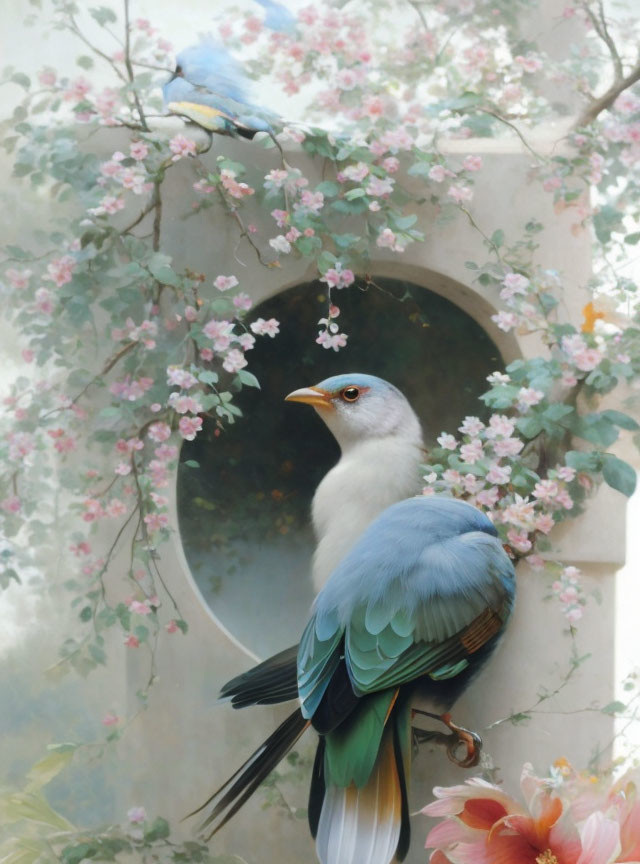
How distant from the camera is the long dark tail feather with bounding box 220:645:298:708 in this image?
4.17ft

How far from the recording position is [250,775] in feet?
4.18

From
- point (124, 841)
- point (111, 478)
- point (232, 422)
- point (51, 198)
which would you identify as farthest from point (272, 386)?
point (124, 841)

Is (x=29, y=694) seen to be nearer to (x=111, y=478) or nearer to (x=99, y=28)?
(x=111, y=478)

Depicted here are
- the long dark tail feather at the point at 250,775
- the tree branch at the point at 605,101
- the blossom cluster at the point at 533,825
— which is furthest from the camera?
the tree branch at the point at 605,101

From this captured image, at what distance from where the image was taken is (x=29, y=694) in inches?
51.3

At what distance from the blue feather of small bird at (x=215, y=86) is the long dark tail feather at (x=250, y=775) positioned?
720mm

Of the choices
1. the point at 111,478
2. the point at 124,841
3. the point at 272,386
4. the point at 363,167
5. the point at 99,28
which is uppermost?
the point at 99,28

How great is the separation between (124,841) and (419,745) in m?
0.37

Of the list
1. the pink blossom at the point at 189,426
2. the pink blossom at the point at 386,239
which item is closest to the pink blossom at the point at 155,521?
the pink blossom at the point at 189,426

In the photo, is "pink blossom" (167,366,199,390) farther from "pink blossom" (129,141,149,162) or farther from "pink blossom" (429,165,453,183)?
"pink blossom" (429,165,453,183)

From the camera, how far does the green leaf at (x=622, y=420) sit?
1324 mm

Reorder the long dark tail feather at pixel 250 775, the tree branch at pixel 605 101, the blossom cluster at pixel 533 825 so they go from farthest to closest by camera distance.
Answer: the tree branch at pixel 605 101
the long dark tail feather at pixel 250 775
the blossom cluster at pixel 533 825

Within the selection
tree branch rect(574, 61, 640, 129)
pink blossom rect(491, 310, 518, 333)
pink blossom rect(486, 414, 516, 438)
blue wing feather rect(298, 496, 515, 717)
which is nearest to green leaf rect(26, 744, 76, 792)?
blue wing feather rect(298, 496, 515, 717)

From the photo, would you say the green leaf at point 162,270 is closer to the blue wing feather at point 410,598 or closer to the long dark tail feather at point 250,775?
the blue wing feather at point 410,598
